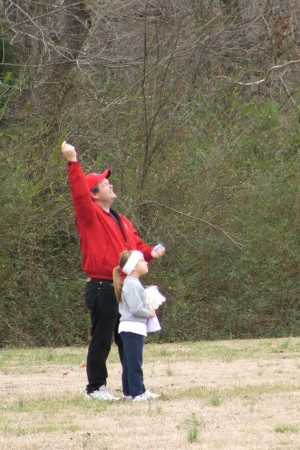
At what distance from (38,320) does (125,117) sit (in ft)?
12.0

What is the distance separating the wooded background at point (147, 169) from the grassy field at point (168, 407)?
4.17 m

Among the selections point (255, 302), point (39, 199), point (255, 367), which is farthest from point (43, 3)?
point (255, 367)

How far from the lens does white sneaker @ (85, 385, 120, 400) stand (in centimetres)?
954

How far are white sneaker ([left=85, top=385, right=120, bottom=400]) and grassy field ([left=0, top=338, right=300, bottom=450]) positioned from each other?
0.10 meters

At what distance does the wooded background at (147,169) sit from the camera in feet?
58.4

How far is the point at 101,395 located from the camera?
9578 mm

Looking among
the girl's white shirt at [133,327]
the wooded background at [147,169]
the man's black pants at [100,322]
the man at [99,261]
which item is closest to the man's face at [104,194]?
the man at [99,261]

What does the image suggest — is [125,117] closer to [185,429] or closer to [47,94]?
[47,94]

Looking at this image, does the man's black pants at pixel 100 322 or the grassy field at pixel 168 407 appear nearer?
the grassy field at pixel 168 407


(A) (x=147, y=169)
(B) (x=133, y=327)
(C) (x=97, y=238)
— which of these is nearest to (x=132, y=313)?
(B) (x=133, y=327)

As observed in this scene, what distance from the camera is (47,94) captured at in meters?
18.9

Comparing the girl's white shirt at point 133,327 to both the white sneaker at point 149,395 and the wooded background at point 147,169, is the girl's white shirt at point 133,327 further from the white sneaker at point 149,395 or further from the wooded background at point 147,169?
the wooded background at point 147,169

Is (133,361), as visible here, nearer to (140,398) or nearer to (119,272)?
(140,398)

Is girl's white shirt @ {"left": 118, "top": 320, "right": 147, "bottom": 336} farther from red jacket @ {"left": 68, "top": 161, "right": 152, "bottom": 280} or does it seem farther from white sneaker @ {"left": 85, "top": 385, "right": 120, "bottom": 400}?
white sneaker @ {"left": 85, "top": 385, "right": 120, "bottom": 400}
